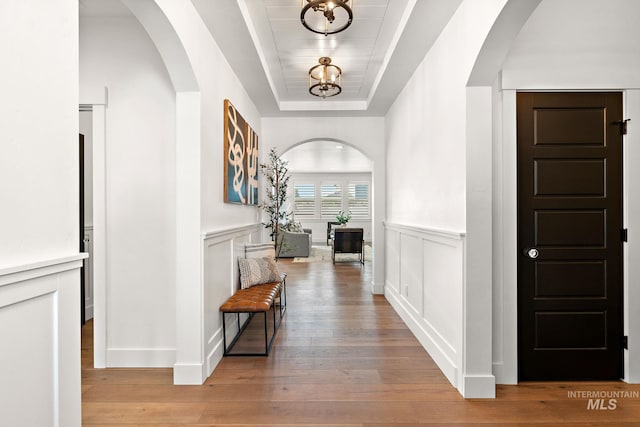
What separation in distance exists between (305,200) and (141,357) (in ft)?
32.2

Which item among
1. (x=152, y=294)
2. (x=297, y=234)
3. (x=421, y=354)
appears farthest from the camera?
(x=297, y=234)

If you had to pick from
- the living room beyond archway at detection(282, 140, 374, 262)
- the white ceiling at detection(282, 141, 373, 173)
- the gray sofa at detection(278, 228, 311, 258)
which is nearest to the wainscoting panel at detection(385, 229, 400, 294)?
the gray sofa at detection(278, 228, 311, 258)

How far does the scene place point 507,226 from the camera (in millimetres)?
2355

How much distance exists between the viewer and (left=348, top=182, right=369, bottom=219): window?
40.8ft

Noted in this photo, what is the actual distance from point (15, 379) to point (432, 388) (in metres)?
2.28

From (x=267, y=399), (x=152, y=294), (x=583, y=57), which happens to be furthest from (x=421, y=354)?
(x=583, y=57)

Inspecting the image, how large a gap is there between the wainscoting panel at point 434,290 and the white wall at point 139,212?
6.96ft

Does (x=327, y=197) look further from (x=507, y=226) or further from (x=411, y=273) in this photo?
(x=507, y=226)

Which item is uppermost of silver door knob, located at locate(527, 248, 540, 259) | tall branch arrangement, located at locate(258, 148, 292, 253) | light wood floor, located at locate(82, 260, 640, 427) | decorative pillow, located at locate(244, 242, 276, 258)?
tall branch arrangement, located at locate(258, 148, 292, 253)

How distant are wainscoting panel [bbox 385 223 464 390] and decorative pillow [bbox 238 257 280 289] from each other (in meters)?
1.45

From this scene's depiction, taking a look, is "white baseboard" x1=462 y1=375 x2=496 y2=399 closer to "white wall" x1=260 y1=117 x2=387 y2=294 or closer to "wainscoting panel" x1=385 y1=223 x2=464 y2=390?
"wainscoting panel" x1=385 y1=223 x2=464 y2=390

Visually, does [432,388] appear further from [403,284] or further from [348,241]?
[348,241]

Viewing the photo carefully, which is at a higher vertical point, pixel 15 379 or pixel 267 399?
pixel 15 379

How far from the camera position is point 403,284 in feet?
12.8
